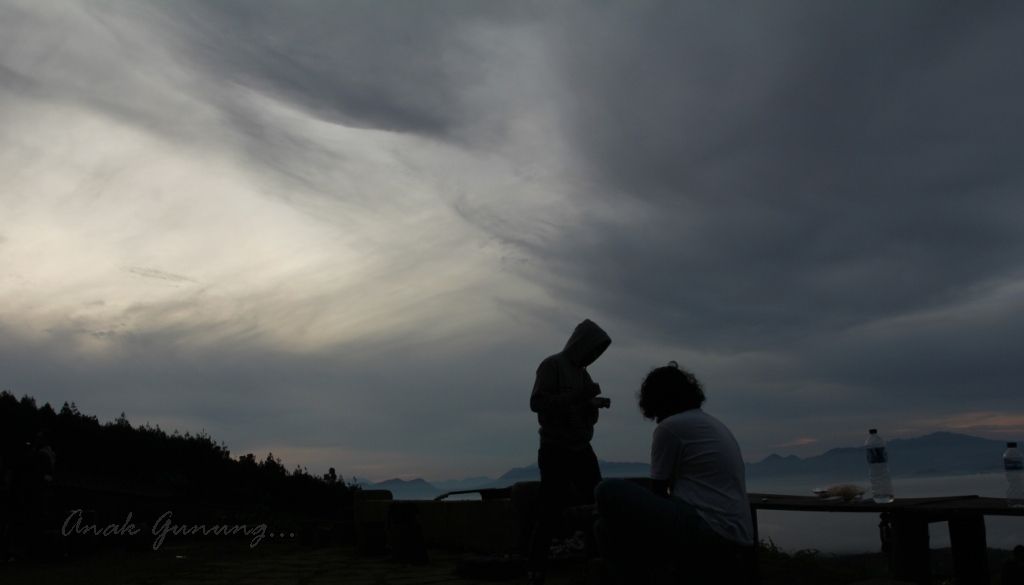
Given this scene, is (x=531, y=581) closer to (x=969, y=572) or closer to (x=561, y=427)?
(x=561, y=427)

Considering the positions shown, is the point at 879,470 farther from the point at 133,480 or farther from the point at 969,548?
the point at 133,480

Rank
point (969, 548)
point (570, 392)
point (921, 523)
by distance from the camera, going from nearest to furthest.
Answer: point (969, 548) < point (921, 523) < point (570, 392)

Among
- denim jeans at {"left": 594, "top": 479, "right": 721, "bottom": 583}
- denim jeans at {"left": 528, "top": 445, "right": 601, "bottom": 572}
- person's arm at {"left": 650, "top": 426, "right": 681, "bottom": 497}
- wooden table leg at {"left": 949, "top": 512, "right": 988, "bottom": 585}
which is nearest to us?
denim jeans at {"left": 594, "top": 479, "right": 721, "bottom": 583}

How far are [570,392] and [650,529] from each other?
242cm

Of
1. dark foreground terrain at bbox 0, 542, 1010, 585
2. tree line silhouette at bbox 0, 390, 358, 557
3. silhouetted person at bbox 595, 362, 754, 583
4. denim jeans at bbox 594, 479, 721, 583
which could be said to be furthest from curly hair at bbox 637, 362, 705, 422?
tree line silhouette at bbox 0, 390, 358, 557

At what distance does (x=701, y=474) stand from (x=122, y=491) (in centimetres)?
1354

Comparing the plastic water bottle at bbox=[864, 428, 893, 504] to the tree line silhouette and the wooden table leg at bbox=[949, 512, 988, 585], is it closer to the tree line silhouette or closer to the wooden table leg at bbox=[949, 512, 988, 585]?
the wooden table leg at bbox=[949, 512, 988, 585]

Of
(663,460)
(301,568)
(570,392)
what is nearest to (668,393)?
(663,460)

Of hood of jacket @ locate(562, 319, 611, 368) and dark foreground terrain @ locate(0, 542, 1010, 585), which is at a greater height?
hood of jacket @ locate(562, 319, 611, 368)

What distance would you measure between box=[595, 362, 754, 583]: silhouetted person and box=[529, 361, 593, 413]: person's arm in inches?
80.5

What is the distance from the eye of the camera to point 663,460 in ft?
13.0

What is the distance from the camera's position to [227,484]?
746 inches

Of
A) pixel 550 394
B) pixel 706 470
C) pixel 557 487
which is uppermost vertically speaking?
pixel 550 394

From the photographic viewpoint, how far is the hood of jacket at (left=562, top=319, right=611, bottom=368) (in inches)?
251
